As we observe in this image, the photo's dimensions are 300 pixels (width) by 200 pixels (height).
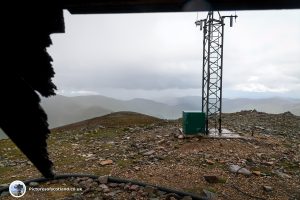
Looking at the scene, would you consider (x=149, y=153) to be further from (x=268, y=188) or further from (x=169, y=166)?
(x=268, y=188)

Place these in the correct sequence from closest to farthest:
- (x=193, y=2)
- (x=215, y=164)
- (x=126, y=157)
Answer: (x=193, y=2) < (x=215, y=164) < (x=126, y=157)

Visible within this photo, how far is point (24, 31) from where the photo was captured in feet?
5.21

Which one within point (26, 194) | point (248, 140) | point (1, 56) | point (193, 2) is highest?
point (193, 2)

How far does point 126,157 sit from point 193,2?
11.1m

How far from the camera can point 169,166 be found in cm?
1170

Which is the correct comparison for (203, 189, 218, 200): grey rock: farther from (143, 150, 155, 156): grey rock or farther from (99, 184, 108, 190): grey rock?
(143, 150, 155, 156): grey rock

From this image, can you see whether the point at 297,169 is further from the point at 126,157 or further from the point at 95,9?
the point at 95,9

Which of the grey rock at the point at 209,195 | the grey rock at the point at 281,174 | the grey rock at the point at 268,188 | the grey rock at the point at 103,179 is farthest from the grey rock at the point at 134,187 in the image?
the grey rock at the point at 281,174

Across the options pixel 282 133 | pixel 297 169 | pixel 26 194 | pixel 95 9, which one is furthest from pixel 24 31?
pixel 282 133

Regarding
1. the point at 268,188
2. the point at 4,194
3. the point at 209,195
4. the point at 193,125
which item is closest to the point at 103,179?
the point at 4,194

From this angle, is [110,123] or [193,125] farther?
[110,123]

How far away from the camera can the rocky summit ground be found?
959 centimetres

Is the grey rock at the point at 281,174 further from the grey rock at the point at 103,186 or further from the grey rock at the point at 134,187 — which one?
the grey rock at the point at 103,186

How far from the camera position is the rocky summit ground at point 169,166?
9586mm
